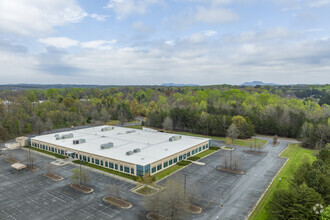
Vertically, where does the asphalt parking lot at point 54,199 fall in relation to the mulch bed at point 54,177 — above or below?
below

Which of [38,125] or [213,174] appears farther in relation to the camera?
[38,125]

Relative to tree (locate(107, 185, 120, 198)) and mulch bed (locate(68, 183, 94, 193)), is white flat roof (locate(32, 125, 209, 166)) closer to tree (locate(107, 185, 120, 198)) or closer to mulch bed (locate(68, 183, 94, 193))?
tree (locate(107, 185, 120, 198))

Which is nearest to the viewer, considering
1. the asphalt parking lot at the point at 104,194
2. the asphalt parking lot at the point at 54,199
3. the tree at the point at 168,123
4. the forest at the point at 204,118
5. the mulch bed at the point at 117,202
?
the asphalt parking lot at the point at 54,199

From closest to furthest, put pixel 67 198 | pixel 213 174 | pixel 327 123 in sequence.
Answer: pixel 67 198, pixel 213 174, pixel 327 123

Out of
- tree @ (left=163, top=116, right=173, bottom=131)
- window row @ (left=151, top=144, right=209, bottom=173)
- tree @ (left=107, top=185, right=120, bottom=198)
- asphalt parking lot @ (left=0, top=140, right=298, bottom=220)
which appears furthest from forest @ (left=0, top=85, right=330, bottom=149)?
tree @ (left=107, top=185, right=120, bottom=198)

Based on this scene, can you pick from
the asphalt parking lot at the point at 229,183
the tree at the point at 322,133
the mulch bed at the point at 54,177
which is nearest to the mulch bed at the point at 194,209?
the asphalt parking lot at the point at 229,183

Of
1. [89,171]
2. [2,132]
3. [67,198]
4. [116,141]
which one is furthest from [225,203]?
[2,132]

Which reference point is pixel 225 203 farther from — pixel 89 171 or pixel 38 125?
pixel 38 125

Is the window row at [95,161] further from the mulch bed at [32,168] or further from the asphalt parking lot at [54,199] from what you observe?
the mulch bed at [32,168]
